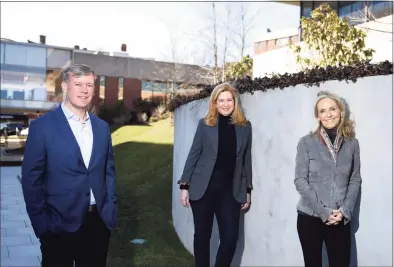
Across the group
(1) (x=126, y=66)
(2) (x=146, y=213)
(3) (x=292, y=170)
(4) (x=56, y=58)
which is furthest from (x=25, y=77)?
(3) (x=292, y=170)

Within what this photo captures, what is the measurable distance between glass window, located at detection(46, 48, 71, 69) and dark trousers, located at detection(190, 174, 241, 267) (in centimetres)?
2657

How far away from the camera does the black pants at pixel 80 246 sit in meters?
2.48

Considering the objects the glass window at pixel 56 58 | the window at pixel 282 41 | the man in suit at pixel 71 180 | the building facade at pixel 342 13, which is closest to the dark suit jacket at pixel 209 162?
the man in suit at pixel 71 180

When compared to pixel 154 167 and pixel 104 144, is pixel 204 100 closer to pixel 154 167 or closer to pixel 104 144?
pixel 104 144

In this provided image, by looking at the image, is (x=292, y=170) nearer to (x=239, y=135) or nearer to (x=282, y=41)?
(x=239, y=135)

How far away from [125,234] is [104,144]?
11.7 feet

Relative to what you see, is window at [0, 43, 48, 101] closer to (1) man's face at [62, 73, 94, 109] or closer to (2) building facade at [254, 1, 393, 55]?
(2) building facade at [254, 1, 393, 55]

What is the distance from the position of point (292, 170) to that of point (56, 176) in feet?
6.40

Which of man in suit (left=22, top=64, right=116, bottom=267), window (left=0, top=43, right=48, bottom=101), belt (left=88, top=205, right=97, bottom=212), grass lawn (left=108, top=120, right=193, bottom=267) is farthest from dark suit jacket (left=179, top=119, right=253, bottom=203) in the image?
window (left=0, top=43, right=48, bottom=101)

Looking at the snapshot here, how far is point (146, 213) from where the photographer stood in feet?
23.4

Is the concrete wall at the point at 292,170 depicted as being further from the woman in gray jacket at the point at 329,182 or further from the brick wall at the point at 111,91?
the brick wall at the point at 111,91

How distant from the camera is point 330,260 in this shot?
295 cm

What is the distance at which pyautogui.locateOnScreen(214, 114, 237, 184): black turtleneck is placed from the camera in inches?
133

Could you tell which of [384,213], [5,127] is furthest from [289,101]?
[5,127]
